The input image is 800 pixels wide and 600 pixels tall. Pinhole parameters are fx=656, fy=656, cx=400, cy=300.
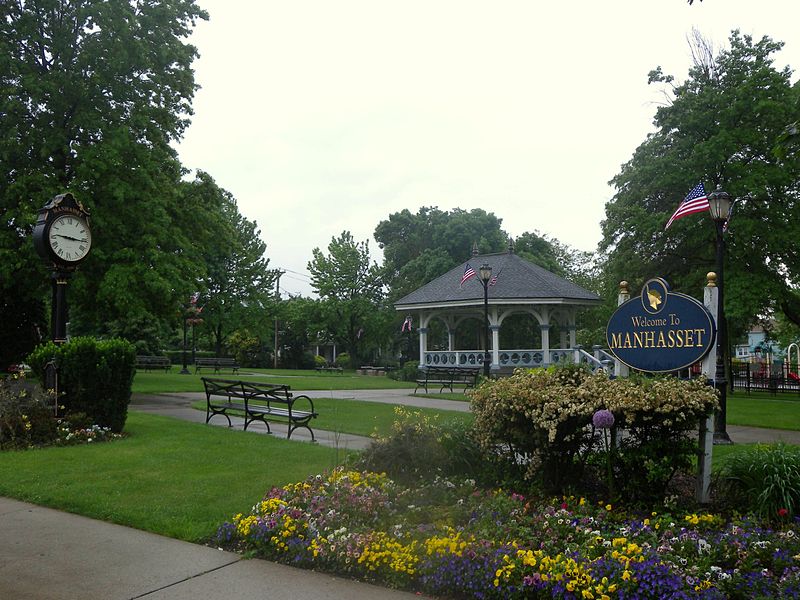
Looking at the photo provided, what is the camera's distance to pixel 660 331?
7008mm

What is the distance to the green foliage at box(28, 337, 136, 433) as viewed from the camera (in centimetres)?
1131

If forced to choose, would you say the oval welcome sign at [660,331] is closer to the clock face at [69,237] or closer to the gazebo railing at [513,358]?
the clock face at [69,237]

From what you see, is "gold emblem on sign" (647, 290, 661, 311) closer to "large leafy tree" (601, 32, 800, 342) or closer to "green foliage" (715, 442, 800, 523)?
"green foliage" (715, 442, 800, 523)

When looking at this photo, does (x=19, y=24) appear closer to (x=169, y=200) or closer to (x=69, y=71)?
(x=69, y=71)

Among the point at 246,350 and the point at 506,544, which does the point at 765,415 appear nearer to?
the point at 506,544

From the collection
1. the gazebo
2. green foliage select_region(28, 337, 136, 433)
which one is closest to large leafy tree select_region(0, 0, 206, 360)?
green foliage select_region(28, 337, 136, 433)

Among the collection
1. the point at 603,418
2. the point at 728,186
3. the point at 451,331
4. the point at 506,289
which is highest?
the point at 728,186

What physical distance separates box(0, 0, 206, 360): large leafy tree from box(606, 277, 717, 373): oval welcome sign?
15462mm

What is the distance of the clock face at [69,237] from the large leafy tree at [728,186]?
20.5 meters

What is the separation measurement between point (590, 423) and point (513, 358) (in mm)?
27497

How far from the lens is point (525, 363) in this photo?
32312 millimetres

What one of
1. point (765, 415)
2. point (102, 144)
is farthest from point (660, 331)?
point (102, 144)

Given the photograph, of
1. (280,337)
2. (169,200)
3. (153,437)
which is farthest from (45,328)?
(280,337)

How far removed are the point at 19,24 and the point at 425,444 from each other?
20138 mm
